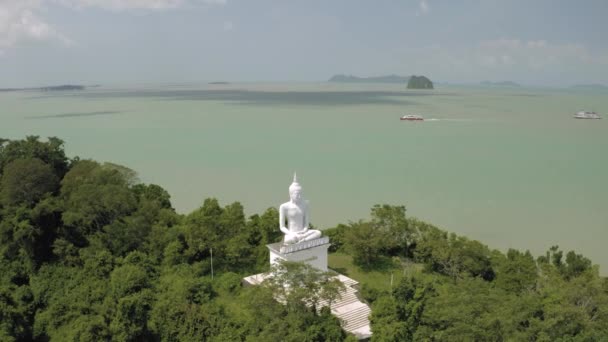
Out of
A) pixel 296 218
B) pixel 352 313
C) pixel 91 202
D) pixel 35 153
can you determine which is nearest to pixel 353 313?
pixel 352 313

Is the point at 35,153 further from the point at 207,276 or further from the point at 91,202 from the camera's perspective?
the point at 207,276

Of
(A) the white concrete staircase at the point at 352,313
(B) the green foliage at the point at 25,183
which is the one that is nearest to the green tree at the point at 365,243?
Result: (A) the white concrete staircase at the point at 352,313

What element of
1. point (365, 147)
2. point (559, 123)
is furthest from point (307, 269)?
point (559, 123)

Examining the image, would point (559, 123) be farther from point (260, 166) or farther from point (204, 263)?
point (204, 263)

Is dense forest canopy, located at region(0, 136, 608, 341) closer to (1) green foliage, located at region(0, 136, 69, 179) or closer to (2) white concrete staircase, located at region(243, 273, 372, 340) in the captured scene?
(1) green foliage, located at region(0, 136, 69, 179)

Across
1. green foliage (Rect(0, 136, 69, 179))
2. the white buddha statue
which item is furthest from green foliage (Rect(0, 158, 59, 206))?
the white buddha statue

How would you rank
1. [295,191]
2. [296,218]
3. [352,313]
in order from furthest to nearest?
[296,218] < [295,191] < [352,313]

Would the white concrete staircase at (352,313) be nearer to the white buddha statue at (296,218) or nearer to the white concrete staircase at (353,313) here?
the white concrete staircase at (353,313)

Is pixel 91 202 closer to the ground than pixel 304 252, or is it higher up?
higher up

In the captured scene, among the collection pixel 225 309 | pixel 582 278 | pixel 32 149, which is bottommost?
pixel 225 309
